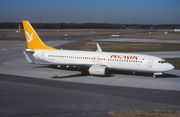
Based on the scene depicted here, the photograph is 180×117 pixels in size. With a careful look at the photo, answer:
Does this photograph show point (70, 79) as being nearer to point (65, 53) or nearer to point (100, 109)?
point (65, 53)

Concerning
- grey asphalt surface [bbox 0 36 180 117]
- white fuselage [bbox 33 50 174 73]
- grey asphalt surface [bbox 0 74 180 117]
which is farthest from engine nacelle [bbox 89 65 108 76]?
grey asphalt surface [bbox 0 74 180 117]

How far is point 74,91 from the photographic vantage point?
25.5 m

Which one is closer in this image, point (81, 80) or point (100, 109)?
point (100, 109)

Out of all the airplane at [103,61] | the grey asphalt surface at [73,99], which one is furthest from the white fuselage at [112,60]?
the grey asphalt surface at [73,99]

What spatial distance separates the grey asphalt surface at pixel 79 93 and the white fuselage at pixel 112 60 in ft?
4.68

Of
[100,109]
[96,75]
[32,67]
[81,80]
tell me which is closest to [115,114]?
[100,109]

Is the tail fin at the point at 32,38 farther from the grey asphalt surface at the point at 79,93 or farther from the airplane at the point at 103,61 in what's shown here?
the grey asphalt surface at the point at 79,93

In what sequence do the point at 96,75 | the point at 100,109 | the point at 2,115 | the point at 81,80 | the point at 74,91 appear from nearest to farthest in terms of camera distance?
the point at 2,115
the point at 100,109
the point at 74,91
the point at 81,80
the point at 96,75

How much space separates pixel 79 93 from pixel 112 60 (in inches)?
426

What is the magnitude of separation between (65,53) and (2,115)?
65.0ft

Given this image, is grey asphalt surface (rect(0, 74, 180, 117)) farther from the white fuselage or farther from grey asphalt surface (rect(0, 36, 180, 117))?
the white fuselage

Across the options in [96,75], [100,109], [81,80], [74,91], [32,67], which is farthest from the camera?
[32,67]

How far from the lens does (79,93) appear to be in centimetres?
2477

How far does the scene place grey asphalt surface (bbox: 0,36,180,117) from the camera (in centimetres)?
A: 1972
